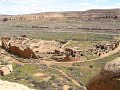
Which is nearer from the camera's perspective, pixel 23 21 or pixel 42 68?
pixel 42 68

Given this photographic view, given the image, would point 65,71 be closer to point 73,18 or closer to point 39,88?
point 39,88

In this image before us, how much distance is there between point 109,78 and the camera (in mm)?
12305

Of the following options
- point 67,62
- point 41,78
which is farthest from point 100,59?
point 41,78

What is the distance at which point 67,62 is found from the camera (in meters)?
45.8

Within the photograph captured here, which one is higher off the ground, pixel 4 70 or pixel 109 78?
pixel 109 78

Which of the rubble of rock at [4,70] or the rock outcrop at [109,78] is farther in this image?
the rubble of rock at [4,70]

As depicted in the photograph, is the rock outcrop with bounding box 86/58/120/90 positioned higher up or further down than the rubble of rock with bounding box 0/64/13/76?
higher up

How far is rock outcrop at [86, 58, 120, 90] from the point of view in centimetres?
1206

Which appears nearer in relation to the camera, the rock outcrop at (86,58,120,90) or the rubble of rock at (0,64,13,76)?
the rock outcrop at (86,58,120,90)

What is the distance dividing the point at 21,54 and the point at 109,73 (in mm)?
40402

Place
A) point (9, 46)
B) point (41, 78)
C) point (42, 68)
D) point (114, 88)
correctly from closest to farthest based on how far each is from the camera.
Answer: point (114, 88), point (41, 78), point (42, 68), point (9, 46)

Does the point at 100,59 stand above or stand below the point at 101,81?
below

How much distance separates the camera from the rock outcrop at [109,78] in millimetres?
12062

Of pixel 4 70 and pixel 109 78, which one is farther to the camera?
pixel 4 70
